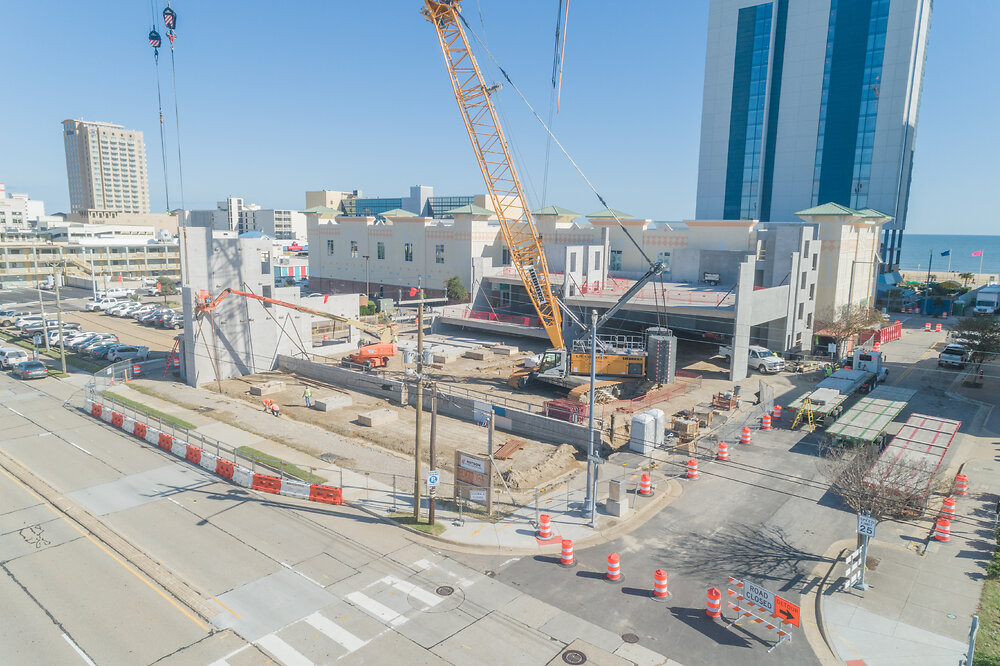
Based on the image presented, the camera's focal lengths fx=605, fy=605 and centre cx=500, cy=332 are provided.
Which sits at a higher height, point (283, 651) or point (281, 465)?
point (281, 465)

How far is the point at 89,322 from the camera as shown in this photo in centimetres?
7125

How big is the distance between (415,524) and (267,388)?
24121 millimetres

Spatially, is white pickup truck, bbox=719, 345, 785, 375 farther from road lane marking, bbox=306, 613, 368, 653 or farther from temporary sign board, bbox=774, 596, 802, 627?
road lane marking, bbox=306, 613, 368, 653

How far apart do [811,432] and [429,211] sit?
15668 centimetres

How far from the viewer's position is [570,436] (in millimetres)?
32375

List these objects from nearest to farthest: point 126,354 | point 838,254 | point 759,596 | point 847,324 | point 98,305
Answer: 1. point 759,596
2. point 126,354
3. point 847,324
4. point 838,254
5. point 98,305

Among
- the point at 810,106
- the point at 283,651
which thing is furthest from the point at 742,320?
the point at 810,106

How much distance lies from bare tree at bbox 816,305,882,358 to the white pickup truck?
8.63 m

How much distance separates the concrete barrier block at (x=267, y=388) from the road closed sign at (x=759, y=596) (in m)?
34.5

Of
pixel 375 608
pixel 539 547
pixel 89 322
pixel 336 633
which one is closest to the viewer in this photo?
pixel 336 633

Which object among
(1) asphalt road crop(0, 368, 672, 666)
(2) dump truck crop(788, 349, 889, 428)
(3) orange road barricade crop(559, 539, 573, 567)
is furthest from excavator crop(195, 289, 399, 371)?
(3) orange road barricade crop(559, 539, 573, 567)

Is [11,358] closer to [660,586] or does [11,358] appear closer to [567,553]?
[567,553]

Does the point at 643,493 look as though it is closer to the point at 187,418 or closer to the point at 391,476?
the point at 391,476

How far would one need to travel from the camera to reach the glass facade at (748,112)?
10062cm
